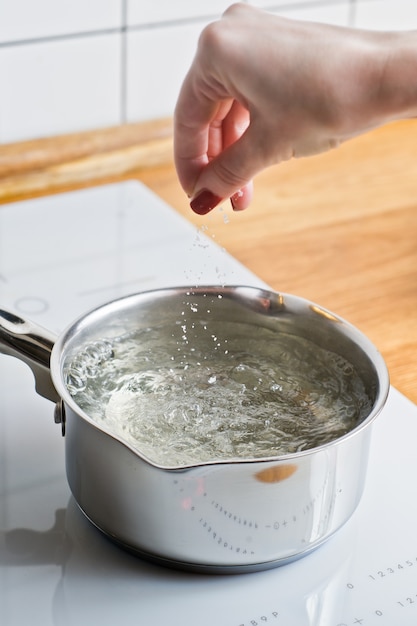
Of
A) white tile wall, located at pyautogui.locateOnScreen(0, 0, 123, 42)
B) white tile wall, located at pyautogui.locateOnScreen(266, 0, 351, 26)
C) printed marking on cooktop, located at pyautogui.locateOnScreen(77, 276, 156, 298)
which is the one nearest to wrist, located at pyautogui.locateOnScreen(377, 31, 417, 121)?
printed marking on cooktop, located at pyautogui.locateOnScreen(77, 276, 156, 298)

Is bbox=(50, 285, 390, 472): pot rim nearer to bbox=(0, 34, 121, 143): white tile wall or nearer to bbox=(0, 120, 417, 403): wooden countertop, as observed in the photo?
bbox=(0, 120, 417, 403): wooden countertop

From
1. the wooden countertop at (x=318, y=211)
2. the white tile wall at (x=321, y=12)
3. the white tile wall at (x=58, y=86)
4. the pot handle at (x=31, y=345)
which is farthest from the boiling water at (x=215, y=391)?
the white tile wall at (x=321, y=12)

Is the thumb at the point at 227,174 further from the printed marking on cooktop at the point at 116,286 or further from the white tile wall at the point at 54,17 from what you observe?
the white tile wall at the point at 54,17

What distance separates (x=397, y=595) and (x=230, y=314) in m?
0.24

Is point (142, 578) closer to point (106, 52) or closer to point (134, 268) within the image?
point (134, 268)

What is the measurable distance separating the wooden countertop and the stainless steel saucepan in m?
0.24

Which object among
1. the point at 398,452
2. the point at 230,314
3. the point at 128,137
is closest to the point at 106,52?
the point at 128,137

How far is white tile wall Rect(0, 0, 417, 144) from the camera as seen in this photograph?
100 cm

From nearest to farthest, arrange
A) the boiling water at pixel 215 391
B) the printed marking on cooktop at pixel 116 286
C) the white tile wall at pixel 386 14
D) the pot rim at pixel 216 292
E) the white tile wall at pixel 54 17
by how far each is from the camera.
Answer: the pot rim at pixel 216 292 < the boiling water at pixel 215 391 < the printed marking on cooktop at pixel 116 286 < the white tile wall at pixel 54 17 < the white tile wall at pixel 386 14

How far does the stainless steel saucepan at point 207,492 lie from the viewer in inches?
20.0

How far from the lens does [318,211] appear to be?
3.32 feet

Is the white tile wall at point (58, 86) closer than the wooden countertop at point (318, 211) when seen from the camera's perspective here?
No

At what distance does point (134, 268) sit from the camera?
905 millimetres

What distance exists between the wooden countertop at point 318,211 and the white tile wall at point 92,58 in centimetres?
3
